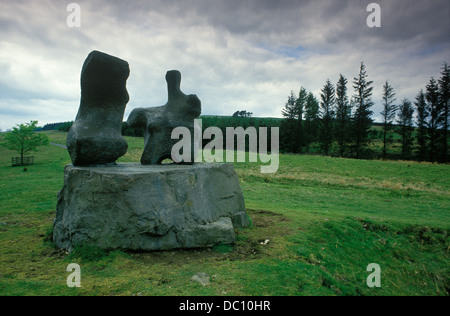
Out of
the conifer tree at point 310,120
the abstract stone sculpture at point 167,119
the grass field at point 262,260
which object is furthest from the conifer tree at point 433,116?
the abstract stone sculpture at point 167,119

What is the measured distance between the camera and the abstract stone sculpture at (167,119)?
8211 mm

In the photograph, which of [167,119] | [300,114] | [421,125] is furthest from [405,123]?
[167,119]

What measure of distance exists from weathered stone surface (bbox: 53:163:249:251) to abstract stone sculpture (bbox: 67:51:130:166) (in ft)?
1.56

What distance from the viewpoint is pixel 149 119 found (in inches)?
328

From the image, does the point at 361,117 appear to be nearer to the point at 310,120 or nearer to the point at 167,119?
the point at 310,120

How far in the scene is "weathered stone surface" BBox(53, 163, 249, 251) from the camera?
5949 millimetres

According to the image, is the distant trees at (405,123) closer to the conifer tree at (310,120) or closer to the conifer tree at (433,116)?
the conifer tree at (433,116)

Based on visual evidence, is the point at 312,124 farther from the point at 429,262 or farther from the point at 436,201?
the point at 429,262

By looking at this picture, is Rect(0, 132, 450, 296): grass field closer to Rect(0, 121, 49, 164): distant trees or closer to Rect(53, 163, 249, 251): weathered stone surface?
Rect(53, 163, 249, 251): weathered stone surface

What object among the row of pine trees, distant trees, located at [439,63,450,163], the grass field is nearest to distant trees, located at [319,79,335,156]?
the row of pine trees

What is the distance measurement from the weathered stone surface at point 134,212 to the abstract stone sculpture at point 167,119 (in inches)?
66.3

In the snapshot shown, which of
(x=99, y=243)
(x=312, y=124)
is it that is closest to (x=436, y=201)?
(x=99, y=243)
